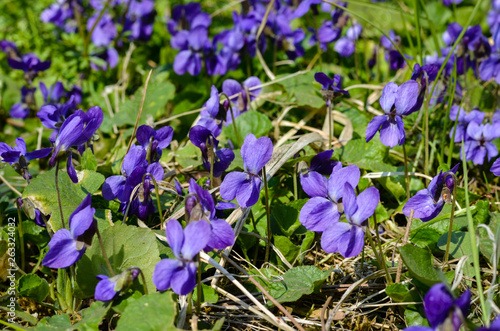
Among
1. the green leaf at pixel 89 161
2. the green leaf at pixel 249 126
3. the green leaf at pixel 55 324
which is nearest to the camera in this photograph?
the green leaf at pixel 55 324

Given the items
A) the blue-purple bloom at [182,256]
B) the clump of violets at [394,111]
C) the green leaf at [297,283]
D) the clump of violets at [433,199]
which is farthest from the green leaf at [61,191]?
the clump of violets at [433,199]

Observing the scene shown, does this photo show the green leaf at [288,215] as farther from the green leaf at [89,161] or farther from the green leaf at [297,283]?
the green leaf at [89,161]

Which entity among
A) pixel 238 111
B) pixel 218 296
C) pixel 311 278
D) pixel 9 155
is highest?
pixel 9 155

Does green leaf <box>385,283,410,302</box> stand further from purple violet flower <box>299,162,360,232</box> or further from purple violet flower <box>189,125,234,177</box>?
purple violet flower <box>189,125,234,177</box>

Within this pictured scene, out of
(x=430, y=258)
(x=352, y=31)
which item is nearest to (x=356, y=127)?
(x=352, y=31)

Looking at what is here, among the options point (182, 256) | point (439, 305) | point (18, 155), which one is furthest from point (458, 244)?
point (18, 155)

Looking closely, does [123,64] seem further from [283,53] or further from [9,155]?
[9,155]
